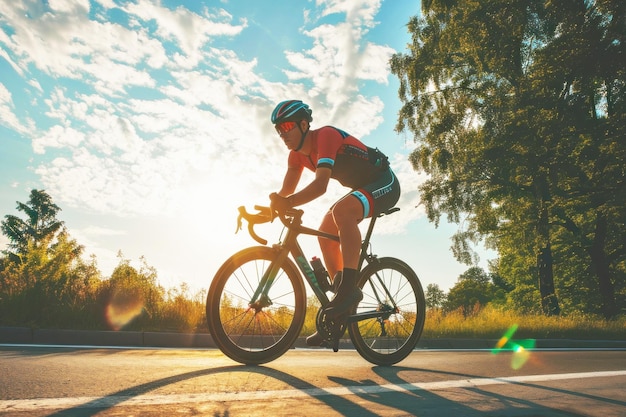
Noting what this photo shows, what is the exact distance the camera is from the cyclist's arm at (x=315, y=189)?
159 inches

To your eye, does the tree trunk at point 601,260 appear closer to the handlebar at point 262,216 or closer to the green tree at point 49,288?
the green tree at point 49,288

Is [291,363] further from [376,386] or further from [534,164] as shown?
[534,164]

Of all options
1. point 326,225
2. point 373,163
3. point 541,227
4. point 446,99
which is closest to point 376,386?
point 326,225

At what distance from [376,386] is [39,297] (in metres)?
7.10

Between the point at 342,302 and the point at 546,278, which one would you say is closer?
the point at 342,302

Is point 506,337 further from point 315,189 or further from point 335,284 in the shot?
point 315,189

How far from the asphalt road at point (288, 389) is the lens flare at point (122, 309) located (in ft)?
14.9

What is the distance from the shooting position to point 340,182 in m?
4.58

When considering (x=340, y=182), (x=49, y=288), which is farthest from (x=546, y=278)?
(x=340, y=182)

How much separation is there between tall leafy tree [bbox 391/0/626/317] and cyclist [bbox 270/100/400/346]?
45.1 feet

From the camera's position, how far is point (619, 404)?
9.55ft

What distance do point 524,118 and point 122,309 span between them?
47.9ft

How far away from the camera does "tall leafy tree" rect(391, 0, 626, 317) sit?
1595cm

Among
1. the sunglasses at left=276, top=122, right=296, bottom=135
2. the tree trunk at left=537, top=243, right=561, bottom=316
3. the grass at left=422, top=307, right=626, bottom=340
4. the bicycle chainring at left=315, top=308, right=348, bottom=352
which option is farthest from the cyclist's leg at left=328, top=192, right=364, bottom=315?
the tree trunk at left=537, top=243, right=561, bottom=316
